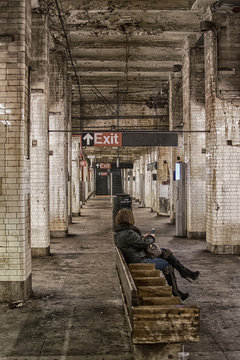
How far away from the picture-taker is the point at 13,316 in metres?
5.18

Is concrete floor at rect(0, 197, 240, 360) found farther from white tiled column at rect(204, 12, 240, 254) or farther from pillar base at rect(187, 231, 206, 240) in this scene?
pillar base at rect(187, 231, 206, 240)

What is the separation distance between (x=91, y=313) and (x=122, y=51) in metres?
10.3

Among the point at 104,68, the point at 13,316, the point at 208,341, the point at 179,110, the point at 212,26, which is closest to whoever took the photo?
the point at 208,341

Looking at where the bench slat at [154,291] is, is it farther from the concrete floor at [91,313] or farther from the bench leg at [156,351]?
the bench leg at [156,351]

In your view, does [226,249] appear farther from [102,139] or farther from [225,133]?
[102,139]

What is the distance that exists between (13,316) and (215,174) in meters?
6.26

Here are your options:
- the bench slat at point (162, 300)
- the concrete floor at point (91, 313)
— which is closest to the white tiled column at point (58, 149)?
the concrete floor at point (91, 313)

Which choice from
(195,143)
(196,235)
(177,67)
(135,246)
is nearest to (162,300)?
(135,246)

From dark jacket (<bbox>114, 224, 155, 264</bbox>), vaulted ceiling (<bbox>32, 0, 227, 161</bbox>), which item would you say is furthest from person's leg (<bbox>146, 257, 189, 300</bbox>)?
vaulted ceiling (<bbox>32, 0, 227, 161</bbox>)

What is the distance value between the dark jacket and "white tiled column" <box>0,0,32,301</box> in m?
1.63

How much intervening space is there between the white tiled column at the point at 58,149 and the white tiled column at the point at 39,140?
2971 millimetres

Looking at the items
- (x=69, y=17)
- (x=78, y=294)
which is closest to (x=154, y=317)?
(x=78, y=294)

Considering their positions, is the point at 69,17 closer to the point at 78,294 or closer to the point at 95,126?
the point at 78,294

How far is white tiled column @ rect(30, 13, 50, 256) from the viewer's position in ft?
31.3
